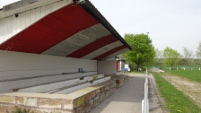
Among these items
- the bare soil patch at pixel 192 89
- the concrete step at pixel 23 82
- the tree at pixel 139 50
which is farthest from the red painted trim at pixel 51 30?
the tree at pixel 139 50

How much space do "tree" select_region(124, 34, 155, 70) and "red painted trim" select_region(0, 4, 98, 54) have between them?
47786mm

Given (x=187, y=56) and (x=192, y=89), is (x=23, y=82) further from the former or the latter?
(x=187, y=56)

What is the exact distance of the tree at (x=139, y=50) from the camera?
56366mm

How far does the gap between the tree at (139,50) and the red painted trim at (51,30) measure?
47786 millimetres

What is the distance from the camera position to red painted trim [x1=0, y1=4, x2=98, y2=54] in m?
7.05

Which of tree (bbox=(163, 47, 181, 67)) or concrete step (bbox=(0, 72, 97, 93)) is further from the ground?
tree (bbox=(163, 47, 181, 67))

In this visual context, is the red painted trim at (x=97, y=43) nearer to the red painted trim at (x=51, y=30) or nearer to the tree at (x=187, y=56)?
the red painted trim at (x=51, y=30)

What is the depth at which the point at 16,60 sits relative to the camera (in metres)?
8.38

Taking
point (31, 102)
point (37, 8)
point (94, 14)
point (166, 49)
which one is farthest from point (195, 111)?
point (166, 49)

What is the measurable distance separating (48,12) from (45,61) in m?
4.48

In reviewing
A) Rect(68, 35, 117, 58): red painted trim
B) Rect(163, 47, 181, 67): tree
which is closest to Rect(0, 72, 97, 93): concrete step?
Rect(68, 35, 117, 58): red painted trim

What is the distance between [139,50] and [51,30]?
165ft

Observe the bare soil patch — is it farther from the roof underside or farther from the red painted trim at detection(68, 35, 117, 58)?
the roof underside

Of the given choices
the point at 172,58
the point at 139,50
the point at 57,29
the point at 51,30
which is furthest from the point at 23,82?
the point at 172,58
